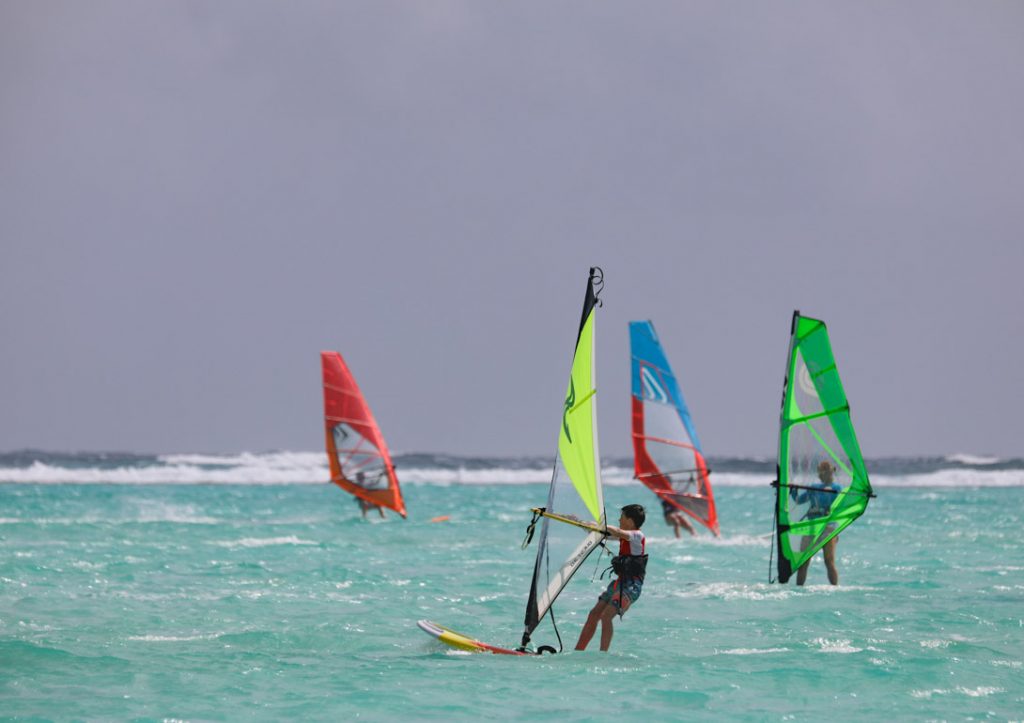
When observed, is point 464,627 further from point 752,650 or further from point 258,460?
point 258,460

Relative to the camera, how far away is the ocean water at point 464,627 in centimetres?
794

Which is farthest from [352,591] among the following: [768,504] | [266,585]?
[768,504]

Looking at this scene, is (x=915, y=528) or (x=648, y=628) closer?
(x=648, y=628)

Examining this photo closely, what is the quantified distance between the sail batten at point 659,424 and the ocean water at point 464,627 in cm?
118

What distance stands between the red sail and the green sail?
13357mm

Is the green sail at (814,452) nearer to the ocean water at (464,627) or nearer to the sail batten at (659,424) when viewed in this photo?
the ocean water at (464,627)

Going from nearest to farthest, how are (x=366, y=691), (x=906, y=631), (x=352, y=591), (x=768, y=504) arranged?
(x=366, y=691) < (x=906, y=631) < (x=352, y=591) < (x=768, y=504)

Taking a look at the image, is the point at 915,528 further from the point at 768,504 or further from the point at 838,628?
the point at 838,628

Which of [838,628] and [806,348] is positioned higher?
[806,348]

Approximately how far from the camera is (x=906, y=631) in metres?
10.9

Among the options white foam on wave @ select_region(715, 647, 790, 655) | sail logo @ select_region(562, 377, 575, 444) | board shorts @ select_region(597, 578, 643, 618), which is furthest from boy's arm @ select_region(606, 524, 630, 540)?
white foam on wave @ select_region(715, 647, 790, 655)

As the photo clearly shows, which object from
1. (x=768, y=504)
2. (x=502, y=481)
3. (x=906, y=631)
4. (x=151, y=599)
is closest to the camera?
(x=906, y=631)

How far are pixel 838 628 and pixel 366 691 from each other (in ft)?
15.4

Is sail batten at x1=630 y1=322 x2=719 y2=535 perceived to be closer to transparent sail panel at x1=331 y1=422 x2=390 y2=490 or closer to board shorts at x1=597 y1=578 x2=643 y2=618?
transparent sail panel at x1=331 y1=422 x2=390 y2=490
